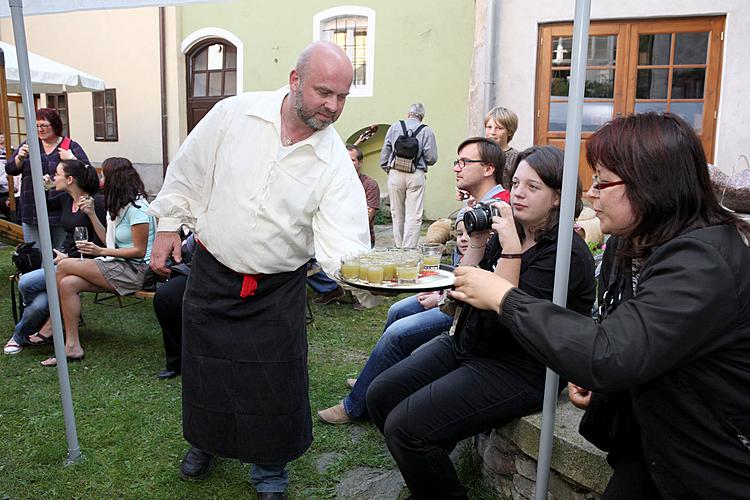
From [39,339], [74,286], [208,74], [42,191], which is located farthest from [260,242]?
[208,74]

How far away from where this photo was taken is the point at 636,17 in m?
7.48

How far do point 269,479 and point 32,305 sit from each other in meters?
2.77

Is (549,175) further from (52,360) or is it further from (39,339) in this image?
(39,339)

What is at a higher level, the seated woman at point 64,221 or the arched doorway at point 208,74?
the arched doorway at point 208,74

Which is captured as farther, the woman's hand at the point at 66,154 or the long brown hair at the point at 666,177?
the woman's hand at the point at 66,154

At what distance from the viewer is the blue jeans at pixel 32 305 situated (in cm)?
464

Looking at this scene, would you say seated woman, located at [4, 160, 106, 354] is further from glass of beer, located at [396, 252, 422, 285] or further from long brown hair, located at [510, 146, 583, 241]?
long brown hair, located at [510, 146, 583, 241]

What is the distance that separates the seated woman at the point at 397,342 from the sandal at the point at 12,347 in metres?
2.54

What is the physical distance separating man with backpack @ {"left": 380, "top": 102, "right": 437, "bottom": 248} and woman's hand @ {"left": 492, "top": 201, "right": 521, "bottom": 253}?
19.4ft

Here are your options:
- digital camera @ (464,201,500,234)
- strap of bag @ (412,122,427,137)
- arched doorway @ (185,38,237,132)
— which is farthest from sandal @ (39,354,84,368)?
arched doorway @ (185,38,237,132)

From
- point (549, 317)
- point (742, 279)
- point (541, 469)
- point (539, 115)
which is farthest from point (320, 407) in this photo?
point (539, 115)

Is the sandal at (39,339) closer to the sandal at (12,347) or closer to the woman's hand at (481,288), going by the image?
the sandal at (12,347)

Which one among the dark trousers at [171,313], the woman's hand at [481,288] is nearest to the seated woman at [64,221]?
the dark trousers at [171,313]

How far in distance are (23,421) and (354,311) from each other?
2864 millimetres
